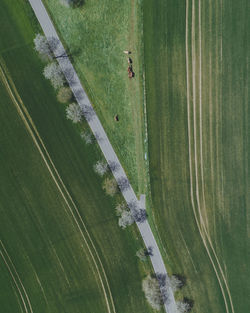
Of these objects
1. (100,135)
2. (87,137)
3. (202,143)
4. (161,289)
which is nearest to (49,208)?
(87,137)

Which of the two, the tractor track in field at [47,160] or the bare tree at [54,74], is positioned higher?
the bare tree at [54,74]

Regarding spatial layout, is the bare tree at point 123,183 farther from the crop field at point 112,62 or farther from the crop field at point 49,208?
the crop field at point 49,208

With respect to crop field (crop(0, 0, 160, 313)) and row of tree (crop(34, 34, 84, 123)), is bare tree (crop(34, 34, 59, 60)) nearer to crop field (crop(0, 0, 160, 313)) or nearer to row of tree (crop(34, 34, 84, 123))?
row of tree (crop(34, 34, 84, 123))

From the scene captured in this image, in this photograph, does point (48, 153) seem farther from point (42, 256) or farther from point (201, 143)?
point (201, 143)

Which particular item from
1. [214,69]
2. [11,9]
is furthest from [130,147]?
[11,9]

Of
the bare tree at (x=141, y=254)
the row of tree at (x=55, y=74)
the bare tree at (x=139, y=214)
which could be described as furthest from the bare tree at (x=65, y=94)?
the bare tree at (x=141, y=254)

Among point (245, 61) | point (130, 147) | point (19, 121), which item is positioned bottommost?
point (130, 147)
